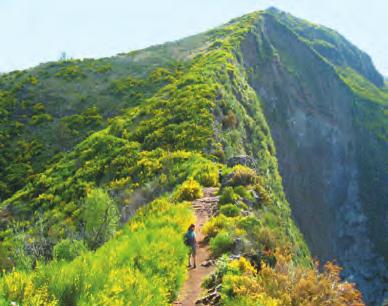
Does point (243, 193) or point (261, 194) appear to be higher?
point (243, 193)

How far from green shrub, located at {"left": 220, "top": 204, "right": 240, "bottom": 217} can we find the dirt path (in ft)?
2.99

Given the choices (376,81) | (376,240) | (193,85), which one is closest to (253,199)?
(193,85)

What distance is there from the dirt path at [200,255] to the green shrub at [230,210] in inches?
35.9

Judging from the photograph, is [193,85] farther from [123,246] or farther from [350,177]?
[350,177]

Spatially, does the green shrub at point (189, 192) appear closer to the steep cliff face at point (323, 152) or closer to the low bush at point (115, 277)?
the low bush at point (115, 277)

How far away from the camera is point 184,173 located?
2325 cm

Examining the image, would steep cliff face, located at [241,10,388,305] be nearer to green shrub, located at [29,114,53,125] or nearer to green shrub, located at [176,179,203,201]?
green shrub, located at [29,114,53,125]

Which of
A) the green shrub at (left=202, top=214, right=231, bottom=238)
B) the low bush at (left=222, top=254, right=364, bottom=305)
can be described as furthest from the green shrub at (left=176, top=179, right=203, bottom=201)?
the low bush at (left=222, top=254, right=364, bottom=305)

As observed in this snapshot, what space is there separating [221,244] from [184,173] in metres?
10.3

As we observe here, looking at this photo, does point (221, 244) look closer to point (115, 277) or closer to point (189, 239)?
point (189, 239)

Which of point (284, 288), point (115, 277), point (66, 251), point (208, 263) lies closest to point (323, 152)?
point (208, 263)

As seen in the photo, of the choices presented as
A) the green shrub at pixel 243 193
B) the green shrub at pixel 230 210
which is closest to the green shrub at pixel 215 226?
the green shrub at pixel 230 210

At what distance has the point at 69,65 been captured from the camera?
2571 inches

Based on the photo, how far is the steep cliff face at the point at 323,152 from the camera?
69625 mm
